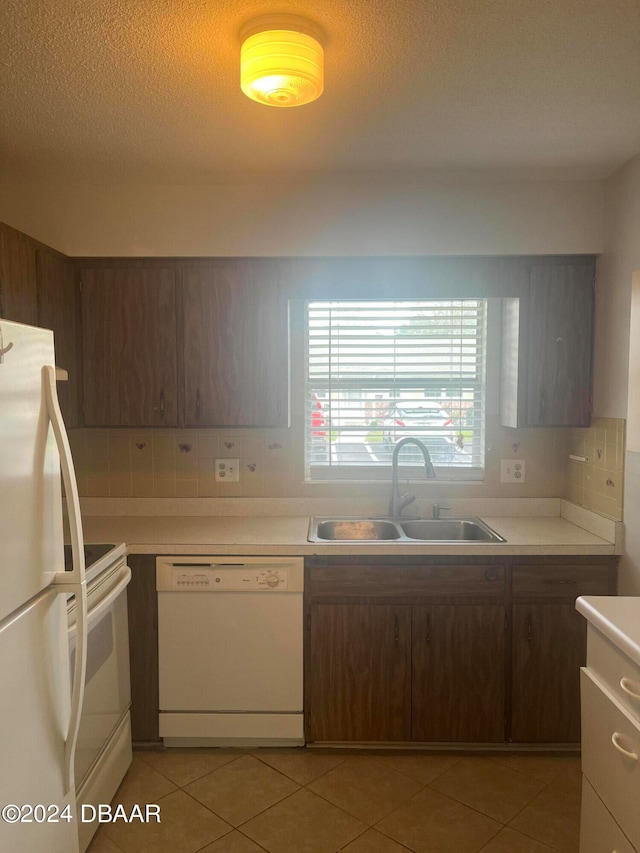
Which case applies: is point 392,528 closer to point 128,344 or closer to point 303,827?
point 303,827

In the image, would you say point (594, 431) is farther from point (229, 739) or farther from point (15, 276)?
point (15, 276)

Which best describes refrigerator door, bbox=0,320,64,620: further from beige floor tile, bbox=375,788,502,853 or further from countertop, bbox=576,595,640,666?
beige floor tile, bbox=375,788,502,853

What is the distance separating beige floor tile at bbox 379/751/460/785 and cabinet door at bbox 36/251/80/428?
6.72 ft

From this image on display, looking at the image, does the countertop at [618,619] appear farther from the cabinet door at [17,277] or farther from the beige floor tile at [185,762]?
the cabinet door at [17,277]

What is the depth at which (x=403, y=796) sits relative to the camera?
229 cm

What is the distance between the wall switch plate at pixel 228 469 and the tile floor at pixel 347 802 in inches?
49.6

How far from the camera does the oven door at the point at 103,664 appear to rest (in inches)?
76.2

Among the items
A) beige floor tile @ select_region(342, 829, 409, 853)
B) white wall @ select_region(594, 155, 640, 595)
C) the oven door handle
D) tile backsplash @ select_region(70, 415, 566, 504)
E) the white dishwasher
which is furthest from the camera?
tile backsplash @ select_region(70, 415, 566, 504)

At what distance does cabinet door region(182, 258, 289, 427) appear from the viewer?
9.16ft

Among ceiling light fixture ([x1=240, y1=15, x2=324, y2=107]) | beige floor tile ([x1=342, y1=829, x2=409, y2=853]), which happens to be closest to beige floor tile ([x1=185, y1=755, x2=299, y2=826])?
beige floor tile ([x1=342, y1=829, x2=409, y2=853])

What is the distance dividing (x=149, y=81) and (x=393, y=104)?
799 millimetres

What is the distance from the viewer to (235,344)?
2.80m

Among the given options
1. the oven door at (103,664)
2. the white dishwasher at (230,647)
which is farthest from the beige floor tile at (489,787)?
the oven door at (103,664)

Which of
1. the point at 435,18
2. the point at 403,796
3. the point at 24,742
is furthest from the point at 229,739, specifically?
the point at 435,18
